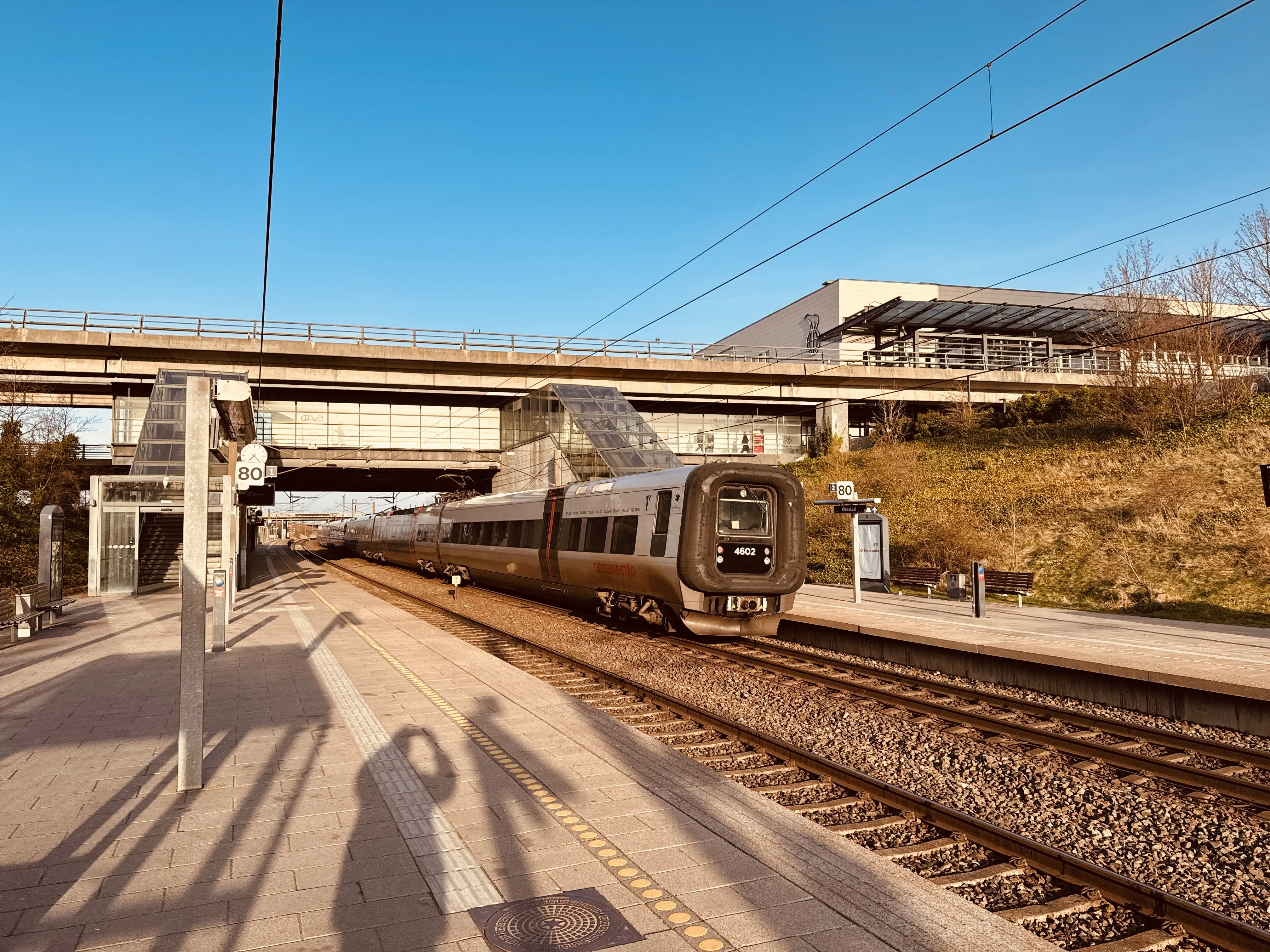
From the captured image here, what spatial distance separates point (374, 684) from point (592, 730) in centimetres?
386

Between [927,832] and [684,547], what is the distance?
26.1ft

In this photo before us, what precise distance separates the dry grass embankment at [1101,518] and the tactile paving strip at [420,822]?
15.3 m

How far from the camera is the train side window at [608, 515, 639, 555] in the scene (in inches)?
597

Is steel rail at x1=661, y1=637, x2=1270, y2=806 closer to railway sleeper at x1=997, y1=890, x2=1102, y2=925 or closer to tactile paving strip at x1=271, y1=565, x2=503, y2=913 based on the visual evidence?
railway sleeper at x1=997, y1=890, x2=1102, y2=925

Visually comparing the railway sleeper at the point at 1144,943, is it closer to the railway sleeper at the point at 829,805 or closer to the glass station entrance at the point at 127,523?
the railway sleeper at the point at 829,805

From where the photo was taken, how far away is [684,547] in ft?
44.4

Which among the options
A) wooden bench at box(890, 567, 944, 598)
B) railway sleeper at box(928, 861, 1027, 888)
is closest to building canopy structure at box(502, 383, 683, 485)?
wooden bench at box(890, 567, 944, 598)

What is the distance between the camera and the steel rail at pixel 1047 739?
6.70 m

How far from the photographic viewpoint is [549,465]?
35688mm

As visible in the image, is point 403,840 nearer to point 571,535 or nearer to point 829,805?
point 829,805

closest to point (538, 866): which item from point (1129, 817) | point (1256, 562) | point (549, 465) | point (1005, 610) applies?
point (1129, 817)

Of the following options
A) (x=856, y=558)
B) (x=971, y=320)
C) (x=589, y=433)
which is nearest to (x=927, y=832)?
(x=856, y=558)

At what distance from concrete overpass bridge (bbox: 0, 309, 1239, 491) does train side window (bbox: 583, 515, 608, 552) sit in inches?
696

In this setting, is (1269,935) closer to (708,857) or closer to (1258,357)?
(708,857)
